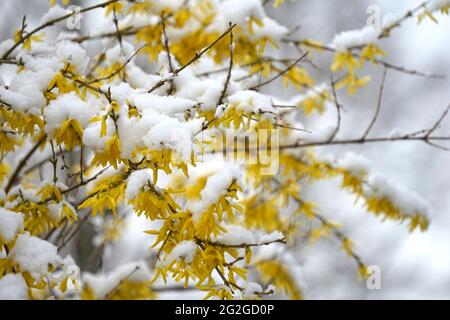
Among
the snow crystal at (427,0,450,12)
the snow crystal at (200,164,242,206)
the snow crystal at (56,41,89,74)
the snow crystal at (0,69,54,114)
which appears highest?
the snow crystal at (427,0,450,12)

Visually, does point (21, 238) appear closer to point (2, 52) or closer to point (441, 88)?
point (2, 52)

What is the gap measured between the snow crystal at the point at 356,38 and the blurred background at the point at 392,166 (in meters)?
6.26

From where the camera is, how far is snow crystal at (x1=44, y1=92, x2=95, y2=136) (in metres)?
1.52

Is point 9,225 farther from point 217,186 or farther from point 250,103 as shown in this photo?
point 250,103

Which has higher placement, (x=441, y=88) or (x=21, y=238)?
(x=441, y=88)

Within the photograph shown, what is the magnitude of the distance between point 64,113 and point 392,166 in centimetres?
1050

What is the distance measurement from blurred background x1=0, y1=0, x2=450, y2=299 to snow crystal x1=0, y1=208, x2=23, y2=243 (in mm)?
7922

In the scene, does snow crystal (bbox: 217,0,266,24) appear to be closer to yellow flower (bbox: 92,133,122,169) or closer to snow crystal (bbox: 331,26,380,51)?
snow crystal (bbox: 331,26,380,51)

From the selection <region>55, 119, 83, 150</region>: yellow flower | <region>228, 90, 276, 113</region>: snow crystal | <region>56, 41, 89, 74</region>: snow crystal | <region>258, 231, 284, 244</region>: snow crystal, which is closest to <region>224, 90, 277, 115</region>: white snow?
<region>228, 90, 276, 113</region>: snow crystal

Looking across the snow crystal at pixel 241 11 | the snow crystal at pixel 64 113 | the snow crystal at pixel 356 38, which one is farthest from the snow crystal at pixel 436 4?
the snow crystal at pixel 64 113

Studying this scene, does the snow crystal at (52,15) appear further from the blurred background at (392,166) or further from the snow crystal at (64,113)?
the blurred background at (392,166)
